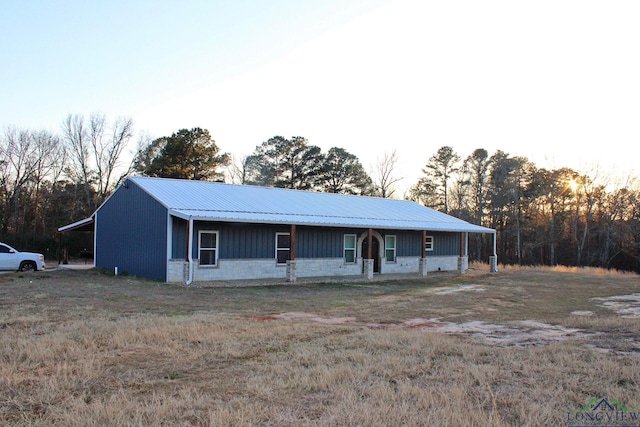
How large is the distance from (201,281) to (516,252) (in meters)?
35.5

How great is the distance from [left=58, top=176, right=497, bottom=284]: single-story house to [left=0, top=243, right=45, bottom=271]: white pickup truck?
2.91m

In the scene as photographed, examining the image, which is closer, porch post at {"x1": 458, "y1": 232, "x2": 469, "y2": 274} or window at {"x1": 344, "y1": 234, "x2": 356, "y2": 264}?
window at {"x1": 344, "y1": 234, "x2": 356, "y2": 264}

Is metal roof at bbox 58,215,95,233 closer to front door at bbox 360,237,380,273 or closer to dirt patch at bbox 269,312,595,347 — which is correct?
front door at bbox 360,237,380,273

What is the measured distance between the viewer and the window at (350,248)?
76.8ft

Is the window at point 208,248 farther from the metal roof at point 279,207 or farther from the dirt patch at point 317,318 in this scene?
the dirt patch at point 317,318

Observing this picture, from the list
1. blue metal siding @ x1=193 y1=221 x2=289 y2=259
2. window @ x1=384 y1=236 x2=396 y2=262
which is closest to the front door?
window @ x1=384 y1=236 x2=396 y2=262

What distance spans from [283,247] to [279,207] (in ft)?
6.30

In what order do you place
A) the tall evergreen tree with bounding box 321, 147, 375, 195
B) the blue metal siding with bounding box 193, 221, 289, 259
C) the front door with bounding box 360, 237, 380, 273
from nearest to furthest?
the blue metal siding with bounding box 193, 221, 289, 259
the front door with bounding box 360, 237, 380, 273
the tall evergreen tree with bounding box 321, 147, 375, 195

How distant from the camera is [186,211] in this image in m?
17.8

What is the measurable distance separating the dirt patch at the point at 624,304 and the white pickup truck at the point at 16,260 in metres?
21.3

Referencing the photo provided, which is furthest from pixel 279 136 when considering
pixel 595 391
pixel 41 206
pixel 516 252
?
pixel 595 391

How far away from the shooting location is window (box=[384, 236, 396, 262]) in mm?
25312

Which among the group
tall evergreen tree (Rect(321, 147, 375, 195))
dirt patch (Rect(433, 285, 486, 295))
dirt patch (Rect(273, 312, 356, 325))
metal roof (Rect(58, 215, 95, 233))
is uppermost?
tall evergreen tree (Rect(321, 147, 375, 195))

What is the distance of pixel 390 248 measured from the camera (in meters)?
25.4
